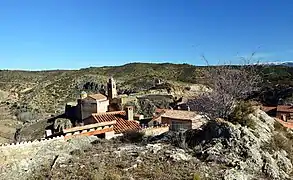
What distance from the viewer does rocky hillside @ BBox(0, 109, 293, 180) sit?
10695mm

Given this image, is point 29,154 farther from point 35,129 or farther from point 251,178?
point 35,129

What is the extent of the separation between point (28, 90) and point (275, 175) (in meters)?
98.0

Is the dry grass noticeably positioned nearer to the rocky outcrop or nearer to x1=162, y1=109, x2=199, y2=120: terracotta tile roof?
the rocky outcrop

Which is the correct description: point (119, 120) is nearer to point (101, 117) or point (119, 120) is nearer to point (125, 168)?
point (101, 117)

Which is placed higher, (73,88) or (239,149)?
(73,88)

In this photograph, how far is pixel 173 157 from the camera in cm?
1177

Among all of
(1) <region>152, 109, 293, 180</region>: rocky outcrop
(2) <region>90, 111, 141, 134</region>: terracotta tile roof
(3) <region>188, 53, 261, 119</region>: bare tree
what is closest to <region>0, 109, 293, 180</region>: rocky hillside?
(1) <region>152, 109, 293, 180</region>: rocky outcrop

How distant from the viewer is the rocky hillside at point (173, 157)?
35.1 feet

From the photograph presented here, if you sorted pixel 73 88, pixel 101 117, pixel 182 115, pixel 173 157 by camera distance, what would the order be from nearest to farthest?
pixel 173 157
pixel 101 117
pixel 182 115
pixel 73 88

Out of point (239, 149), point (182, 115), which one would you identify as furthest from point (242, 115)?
point (182, 115)

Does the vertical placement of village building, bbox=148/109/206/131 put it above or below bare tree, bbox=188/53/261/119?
below

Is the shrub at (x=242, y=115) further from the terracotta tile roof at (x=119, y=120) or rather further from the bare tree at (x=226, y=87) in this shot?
the terracotta tile roof at (x=119, y=120)

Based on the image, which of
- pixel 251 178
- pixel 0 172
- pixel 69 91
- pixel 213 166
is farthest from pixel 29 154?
pixel 69 91

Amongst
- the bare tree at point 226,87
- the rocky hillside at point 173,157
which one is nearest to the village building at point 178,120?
the bare tree at point 226,87
